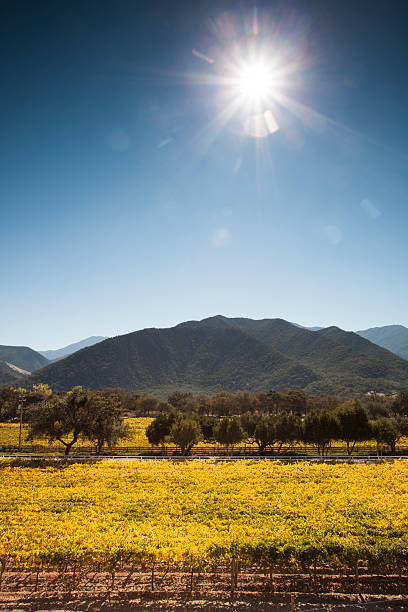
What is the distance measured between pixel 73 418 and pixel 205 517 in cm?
3095

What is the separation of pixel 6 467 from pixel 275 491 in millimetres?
29732

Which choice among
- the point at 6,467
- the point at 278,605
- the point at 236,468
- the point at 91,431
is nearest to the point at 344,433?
the point at 236,468

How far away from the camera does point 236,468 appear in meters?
38.7

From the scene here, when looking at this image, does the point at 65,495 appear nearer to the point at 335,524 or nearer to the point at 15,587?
the point at 15,587

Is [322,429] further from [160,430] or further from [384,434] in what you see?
[160,430]

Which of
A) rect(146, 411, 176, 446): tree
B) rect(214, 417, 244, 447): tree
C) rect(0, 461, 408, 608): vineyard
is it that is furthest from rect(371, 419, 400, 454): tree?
rect(146, 411, 176, 446): tree

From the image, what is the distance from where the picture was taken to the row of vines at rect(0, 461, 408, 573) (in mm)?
17438

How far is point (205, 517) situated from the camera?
74.4ft

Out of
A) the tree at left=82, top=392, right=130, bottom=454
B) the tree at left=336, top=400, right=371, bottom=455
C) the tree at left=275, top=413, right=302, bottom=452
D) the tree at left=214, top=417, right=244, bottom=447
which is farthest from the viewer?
the tree at left=214, top=417, right=244, bottom=447

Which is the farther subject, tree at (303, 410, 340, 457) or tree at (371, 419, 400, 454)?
tree at (371, 419, 400, 454)

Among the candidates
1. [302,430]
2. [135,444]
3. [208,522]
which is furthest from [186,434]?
[208,522]

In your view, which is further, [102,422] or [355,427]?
[355,427]

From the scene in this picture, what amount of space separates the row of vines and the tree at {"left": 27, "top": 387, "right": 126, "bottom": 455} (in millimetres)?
9220

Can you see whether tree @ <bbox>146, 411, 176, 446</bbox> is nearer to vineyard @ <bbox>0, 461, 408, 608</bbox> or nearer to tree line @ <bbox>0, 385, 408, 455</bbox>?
tree line @ <bbox>0, 385, 408, 455</bbox>
